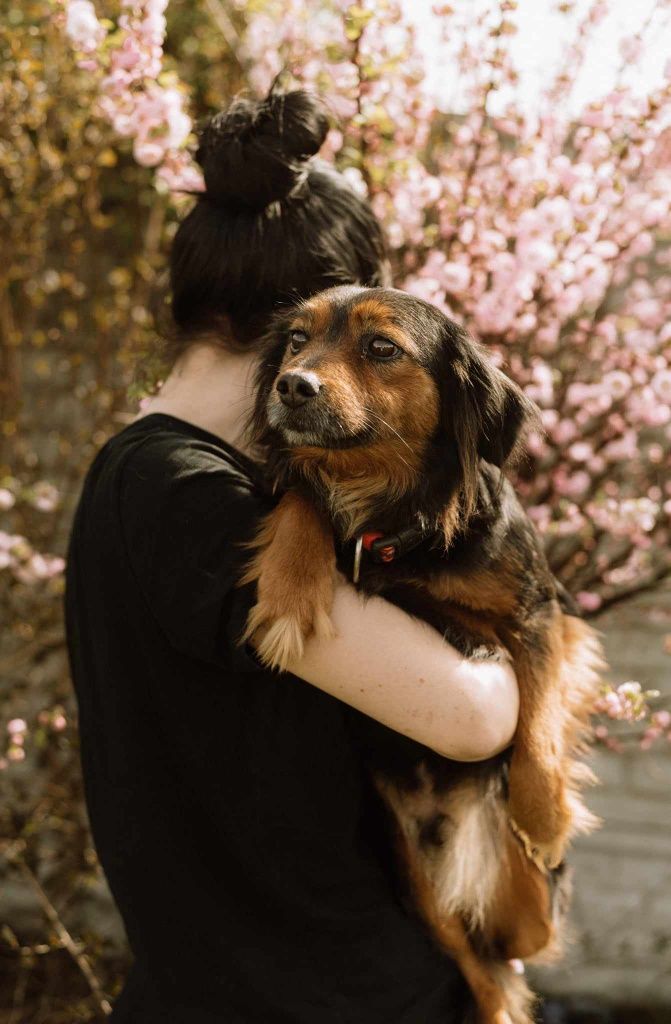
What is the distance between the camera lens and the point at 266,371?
1890mm

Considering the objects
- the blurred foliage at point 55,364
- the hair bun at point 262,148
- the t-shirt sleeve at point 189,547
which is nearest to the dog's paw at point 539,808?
the t-shirt sleeve at point 189,547

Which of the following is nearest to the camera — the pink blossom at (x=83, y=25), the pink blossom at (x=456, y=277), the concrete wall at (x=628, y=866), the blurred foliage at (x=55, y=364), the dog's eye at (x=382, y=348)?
the dog's eye at (x=382, y=348)

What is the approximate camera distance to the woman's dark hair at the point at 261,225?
5.88 ft

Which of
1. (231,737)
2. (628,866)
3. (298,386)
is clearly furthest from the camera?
(628,866)

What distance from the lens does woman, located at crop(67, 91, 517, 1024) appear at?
4.89 feet

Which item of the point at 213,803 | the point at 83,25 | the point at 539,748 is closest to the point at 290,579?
the point at 213,803

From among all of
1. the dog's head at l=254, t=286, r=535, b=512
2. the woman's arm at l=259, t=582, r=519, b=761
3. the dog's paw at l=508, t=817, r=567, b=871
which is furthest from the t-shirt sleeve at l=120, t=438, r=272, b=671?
the dog's paw at l=508, t=817, r=567, b=871

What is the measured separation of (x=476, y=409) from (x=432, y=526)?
0.22 m

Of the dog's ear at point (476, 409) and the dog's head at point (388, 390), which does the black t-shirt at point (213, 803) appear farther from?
the dog's ear at point (476, 409)

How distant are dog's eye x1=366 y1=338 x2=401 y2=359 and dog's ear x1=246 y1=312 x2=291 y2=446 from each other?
0.16 meters

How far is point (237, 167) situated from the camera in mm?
1791

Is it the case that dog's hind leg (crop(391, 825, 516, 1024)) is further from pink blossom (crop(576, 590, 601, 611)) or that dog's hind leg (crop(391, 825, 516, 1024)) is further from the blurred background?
pink blossom (crop(576, 590, 601, 611))

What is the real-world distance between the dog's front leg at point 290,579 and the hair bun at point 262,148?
532mm

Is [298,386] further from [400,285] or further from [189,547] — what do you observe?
[400,285]
